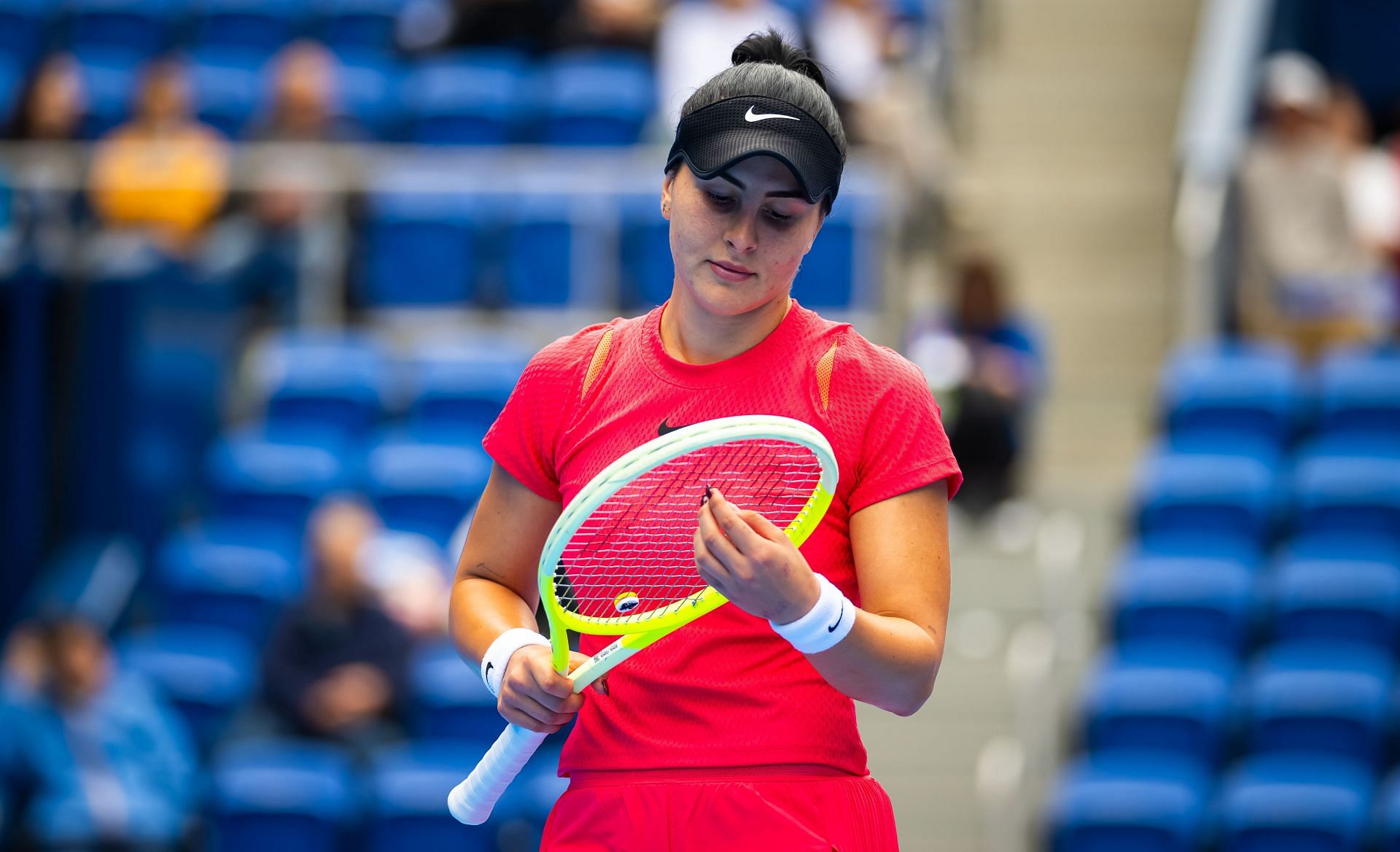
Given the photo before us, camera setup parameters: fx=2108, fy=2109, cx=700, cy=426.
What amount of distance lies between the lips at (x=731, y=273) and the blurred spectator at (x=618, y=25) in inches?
310

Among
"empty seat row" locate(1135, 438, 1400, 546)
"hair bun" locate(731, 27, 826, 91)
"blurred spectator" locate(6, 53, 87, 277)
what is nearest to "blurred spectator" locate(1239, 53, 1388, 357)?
"empty seat row" locate(1135, 438, 1400, 546)

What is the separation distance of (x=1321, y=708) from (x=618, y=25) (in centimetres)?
492

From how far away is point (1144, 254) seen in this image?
10.3 metres

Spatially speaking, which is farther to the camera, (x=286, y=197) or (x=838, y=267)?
(x=286, y=197)

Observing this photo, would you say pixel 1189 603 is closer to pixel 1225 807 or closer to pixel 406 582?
pixel 1225 807

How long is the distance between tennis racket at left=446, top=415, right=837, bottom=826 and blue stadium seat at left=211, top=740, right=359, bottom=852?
463 centimetres

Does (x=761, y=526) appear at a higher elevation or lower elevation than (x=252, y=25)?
higher

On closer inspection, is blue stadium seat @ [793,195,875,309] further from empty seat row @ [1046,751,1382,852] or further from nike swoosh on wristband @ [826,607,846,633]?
nike swoosh on wristband @ [826,607,846,633]

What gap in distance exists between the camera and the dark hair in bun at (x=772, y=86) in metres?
2.56

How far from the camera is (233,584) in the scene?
8.52 m

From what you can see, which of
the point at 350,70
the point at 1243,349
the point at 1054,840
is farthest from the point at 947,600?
the point at 350,70

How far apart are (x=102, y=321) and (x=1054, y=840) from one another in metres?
4.54

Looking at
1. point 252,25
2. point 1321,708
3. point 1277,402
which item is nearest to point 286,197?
point 252,25

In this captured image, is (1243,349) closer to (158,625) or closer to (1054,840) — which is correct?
(1054,840)
